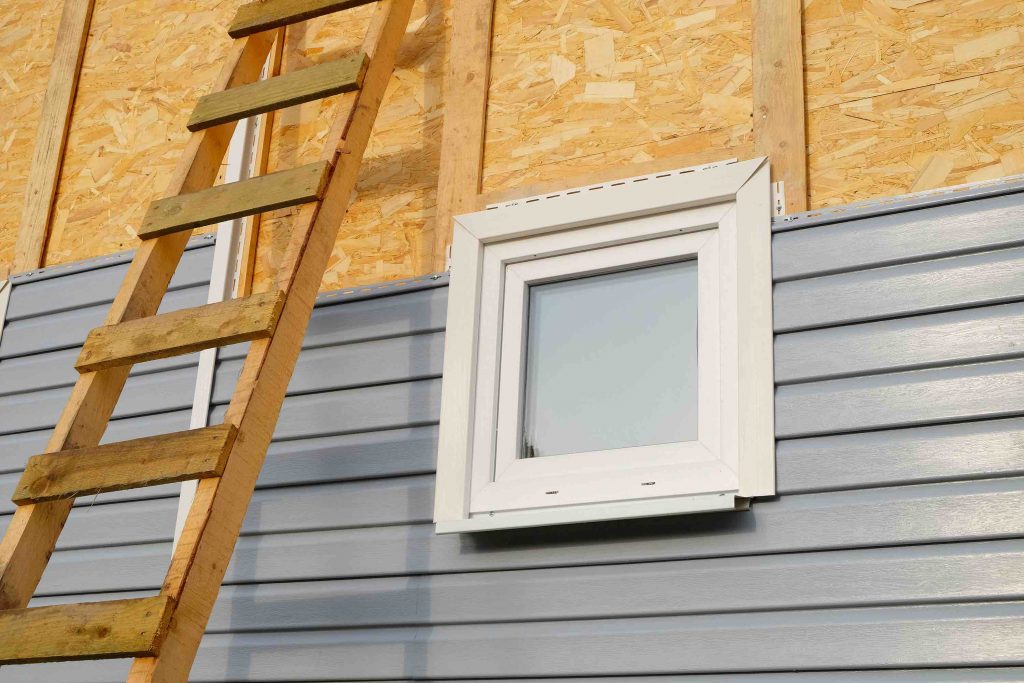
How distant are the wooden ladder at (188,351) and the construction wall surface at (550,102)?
0.45 m

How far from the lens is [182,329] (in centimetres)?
304

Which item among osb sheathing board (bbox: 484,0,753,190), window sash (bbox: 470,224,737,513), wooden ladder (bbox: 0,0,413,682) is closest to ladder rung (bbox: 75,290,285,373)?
wooden ladder (bbox: 0,0,413,682)

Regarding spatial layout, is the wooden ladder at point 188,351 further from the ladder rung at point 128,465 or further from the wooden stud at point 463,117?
the wooden stud at point 463,117

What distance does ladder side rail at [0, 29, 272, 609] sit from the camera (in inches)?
111

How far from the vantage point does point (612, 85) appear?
3801 millimetres

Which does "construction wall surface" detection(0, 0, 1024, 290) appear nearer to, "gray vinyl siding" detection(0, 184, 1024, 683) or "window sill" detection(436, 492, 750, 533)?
"gray vinyl siding" detection(0, 184, 1024, 683)

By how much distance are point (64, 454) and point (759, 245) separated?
1894mm

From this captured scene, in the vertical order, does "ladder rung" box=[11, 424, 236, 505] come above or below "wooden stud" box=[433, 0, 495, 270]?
below

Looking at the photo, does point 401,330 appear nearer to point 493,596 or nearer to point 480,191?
point 480,191

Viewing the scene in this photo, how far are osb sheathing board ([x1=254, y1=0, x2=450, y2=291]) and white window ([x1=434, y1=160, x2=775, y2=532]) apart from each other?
0.29m

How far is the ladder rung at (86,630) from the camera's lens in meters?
2.52

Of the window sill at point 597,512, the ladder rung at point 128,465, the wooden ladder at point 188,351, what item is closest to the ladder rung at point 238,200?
the wooden ladder at point 188,351

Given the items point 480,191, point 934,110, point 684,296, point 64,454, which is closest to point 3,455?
point 64,454

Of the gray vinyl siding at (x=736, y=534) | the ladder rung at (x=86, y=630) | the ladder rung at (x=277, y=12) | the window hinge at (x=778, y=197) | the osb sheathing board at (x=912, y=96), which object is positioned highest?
the ladder rung at (x=277, y=12)
